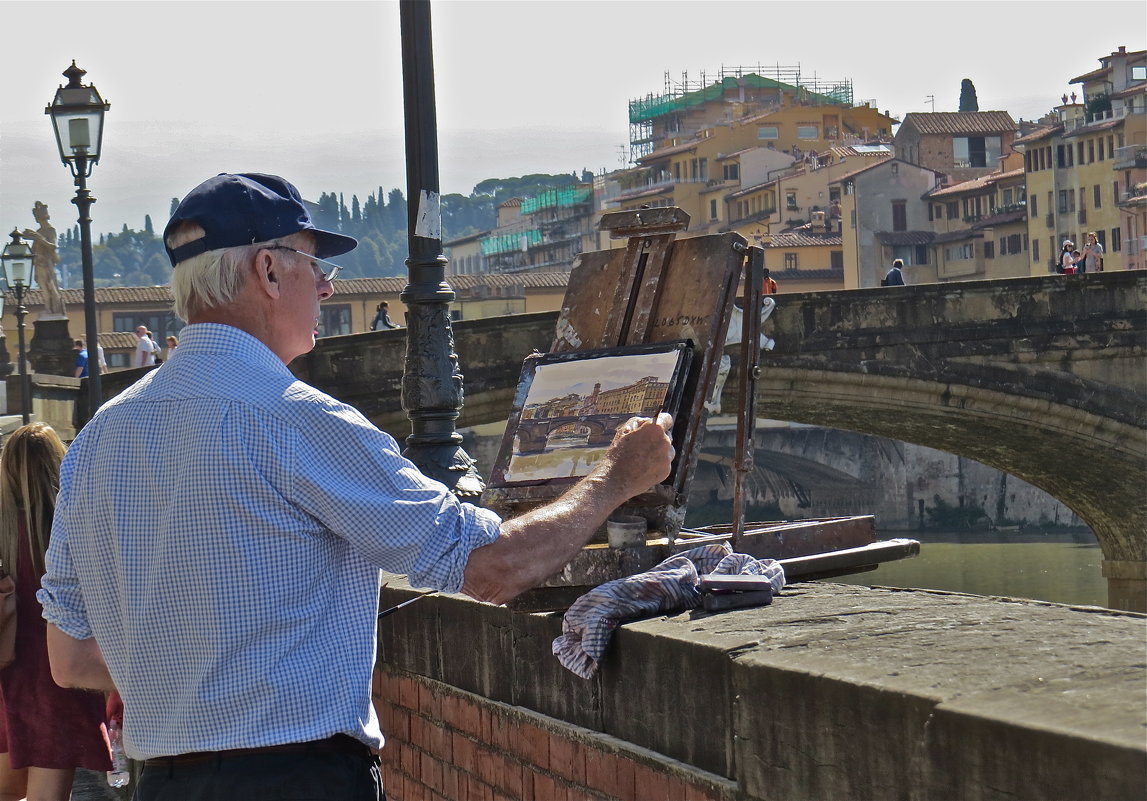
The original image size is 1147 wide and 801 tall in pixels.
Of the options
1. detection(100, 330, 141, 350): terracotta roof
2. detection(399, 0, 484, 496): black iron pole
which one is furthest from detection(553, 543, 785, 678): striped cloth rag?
detection(100, 330, 141, 350): terracotta roof

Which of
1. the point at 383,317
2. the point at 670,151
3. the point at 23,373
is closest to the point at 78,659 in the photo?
the point at 23,373

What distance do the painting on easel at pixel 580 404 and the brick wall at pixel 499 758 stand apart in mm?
533

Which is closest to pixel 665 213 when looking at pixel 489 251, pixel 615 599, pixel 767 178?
pixel 615 599

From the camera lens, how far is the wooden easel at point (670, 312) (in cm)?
369

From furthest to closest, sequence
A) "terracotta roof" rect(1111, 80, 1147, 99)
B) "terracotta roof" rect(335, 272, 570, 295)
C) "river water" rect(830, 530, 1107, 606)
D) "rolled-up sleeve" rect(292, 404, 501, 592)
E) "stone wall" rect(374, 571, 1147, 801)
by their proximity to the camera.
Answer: "terracotta roof" rect(335, 272, 570, 295) < "terracotta roof" rect(1111, 80, 1147, 99) < "river water" rect(830, 530, 1107, 606) < "rolled-up sleeve" rect(292, 404, 501, 592) < "stone wall" rect(374, 571, 1147, 801)

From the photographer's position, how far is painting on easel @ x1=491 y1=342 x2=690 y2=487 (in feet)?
12.2

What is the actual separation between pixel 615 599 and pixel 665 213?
126 centimetres

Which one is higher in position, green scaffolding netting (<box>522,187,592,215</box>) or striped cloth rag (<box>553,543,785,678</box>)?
green scaffolding netting (<box>522,187,592,215</box>)

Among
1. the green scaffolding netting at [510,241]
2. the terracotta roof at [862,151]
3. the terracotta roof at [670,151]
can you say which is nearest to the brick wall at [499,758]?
the terracotta roof at [862,151]

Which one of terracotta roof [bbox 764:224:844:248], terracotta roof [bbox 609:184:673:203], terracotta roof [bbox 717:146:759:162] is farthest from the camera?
terracotta roof [bbox 609:184:673:203]

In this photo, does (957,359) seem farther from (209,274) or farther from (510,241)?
(510,241)

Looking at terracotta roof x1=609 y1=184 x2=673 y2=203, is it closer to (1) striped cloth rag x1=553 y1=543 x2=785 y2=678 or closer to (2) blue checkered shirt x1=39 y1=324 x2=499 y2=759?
(1) striped cloth rag x1=553 y1=543 x2=785 y2=678

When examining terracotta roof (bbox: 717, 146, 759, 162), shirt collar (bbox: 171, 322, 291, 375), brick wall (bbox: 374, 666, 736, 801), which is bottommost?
brick wall (bbox: 374, 666, 736, 801)

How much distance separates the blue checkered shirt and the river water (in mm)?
32691
